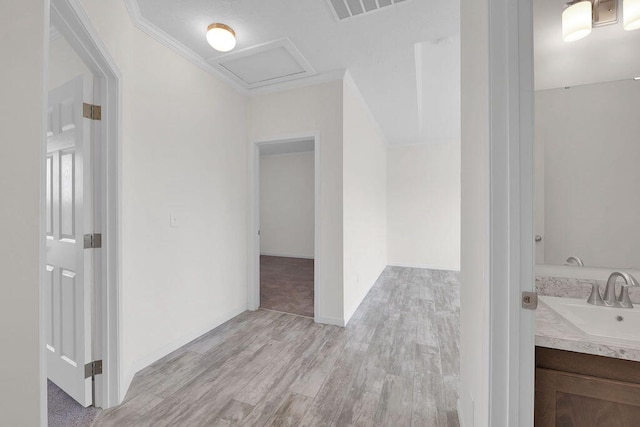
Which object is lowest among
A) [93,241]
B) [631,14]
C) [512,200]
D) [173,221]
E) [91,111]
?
[93,241]

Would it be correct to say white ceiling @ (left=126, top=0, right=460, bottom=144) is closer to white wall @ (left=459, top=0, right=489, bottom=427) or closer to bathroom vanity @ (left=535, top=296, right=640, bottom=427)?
white wall @ (left=459, top=0, right=489, bottom=427)

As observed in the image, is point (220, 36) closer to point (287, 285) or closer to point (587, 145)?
point (587, 145)

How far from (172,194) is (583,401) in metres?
2.66

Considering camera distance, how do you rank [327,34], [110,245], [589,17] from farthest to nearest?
[327,34] < [110,245] < [589,17]

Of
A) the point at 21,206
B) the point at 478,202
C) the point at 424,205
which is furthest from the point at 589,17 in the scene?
the point at 424,205

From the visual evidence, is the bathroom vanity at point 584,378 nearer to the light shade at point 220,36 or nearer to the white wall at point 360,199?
the white wall at point 360,199

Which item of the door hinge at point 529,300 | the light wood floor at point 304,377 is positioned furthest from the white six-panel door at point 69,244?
the door hinge at point 529,300

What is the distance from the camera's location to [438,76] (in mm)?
2840

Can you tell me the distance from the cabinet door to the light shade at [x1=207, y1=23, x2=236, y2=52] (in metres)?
2.63

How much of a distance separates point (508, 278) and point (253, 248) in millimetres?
2729

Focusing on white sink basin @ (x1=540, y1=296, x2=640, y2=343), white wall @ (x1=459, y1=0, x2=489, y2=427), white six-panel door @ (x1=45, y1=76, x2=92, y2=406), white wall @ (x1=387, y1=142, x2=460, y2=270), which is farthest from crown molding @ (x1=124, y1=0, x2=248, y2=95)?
white wall @ (x1=387, y1=142, x2=460, y2=270)

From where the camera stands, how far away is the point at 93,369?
5.13 feet

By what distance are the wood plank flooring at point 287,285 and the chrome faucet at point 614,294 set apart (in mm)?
2451

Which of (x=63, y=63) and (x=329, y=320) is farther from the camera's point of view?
(x=329, y=320)
